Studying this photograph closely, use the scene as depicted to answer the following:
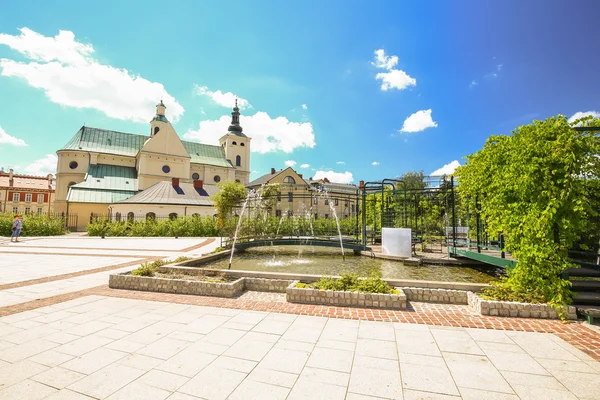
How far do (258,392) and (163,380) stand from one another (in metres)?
1.09

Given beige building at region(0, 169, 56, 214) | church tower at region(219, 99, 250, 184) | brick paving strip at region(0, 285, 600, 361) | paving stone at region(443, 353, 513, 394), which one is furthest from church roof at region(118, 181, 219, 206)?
beige building at region(0, 169, 56, 214)

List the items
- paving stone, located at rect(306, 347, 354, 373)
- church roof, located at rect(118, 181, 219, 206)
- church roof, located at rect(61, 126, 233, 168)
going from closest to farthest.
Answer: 1. paving stone, located at rect(306, 347, 354, 373)
2. church roof, located at rect(118, 181, 219, 206)
3. church roof, located at rect(61, 126, 233, 168)

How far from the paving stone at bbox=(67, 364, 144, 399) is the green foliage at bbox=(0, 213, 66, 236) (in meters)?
26.2

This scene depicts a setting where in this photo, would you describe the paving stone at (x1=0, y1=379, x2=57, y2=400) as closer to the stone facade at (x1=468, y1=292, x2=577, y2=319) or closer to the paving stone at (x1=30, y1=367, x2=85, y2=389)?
the paving stone at (x1=30, y1=367, x2=85, y2=389)

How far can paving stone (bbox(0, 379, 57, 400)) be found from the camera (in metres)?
2.63

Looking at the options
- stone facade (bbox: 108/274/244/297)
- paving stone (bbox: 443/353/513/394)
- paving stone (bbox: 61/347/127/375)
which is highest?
stone facade (bbox: 108/274/244/297)

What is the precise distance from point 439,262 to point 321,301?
22.6 ft

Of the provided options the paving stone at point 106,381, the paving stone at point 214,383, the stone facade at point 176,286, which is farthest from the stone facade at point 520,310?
the paving stone at point 106,381

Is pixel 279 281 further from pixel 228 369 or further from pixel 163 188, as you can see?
pixel 163 188

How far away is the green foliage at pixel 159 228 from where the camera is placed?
23.0 m

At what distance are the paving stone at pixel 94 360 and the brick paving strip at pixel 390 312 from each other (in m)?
2.09

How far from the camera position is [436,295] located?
19.0ft

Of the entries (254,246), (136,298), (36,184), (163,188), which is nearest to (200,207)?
(163,188)

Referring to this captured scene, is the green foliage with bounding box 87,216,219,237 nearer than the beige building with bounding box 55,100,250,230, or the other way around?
the green foliage with bounding box 87,216,219,237
